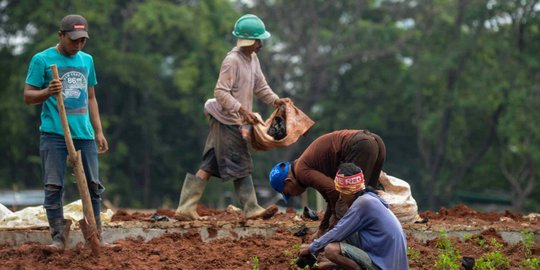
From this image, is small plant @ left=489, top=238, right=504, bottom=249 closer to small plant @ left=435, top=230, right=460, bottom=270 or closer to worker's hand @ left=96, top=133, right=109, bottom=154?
small plant @ left=435, top=230, right=460, bottom=270

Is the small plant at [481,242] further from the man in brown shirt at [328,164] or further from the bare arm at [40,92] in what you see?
the bare arm at [40,92]

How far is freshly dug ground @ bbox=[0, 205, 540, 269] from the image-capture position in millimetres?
10164

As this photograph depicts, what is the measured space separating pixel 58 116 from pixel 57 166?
42 cm

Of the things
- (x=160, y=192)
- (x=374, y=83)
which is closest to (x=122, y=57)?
(x=160, y=192)

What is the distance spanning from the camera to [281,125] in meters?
12.1

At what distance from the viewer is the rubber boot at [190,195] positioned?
39.6ft

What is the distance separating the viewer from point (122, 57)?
39750 millimetres

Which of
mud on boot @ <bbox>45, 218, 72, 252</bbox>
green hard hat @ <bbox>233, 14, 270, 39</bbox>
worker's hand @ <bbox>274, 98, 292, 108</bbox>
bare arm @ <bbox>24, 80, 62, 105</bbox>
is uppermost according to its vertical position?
green hard hat @ <bbox>233, 14, 270, 39</bbox>

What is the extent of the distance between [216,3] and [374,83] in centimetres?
656

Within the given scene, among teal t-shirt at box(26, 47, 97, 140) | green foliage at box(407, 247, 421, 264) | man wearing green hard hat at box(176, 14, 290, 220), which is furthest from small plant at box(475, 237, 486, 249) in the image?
teal t-shirt at box(26, 47, 97, 140)

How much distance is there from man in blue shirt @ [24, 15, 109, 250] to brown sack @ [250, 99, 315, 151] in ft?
6.55

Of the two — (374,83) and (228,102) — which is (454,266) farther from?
(374,83)

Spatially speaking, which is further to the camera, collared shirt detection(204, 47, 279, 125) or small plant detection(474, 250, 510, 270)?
collared shirt detection(204, 47, 279, 125)

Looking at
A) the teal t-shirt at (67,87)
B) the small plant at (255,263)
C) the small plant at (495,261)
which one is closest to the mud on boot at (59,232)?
the teal t-shirt at (67,87)
